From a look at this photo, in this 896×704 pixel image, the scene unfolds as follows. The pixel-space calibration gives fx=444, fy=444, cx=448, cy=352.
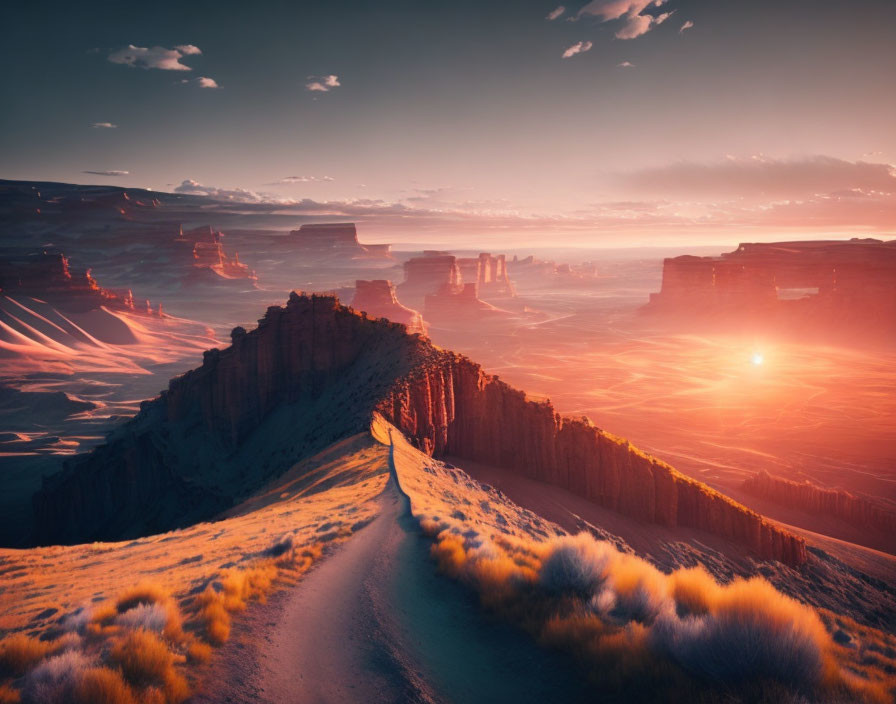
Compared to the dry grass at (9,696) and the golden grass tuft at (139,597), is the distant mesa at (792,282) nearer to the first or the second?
the golden grass tuft at (139,597)

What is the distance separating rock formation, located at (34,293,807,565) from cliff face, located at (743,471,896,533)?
58.1 feet

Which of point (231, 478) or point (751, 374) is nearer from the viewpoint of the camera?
point (231, 478)

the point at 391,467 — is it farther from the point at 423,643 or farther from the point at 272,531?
the point at 423,643

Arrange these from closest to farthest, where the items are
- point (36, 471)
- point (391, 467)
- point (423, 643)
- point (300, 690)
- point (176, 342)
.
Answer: point (300, 690) < point (423, 643) < point (391, 467) < point (36, 471) < point (176, 342)

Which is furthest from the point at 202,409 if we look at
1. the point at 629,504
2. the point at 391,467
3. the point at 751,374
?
the point at 751,374

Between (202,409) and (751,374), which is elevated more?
(202,409)

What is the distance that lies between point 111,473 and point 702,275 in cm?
17915

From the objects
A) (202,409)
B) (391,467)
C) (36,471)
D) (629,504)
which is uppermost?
(391,467)

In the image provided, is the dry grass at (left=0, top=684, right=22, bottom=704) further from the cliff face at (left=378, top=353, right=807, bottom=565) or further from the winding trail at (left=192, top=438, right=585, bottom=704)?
the cliff face at (left=378, top=353, right=807, bottom=565)

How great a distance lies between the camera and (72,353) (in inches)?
3802

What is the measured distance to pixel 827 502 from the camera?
4141 centimetres

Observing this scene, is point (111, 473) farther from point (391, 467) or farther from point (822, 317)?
point (822, 317)

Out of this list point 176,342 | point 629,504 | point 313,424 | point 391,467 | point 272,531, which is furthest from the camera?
point 176,342

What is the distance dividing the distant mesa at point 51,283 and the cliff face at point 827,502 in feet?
467
